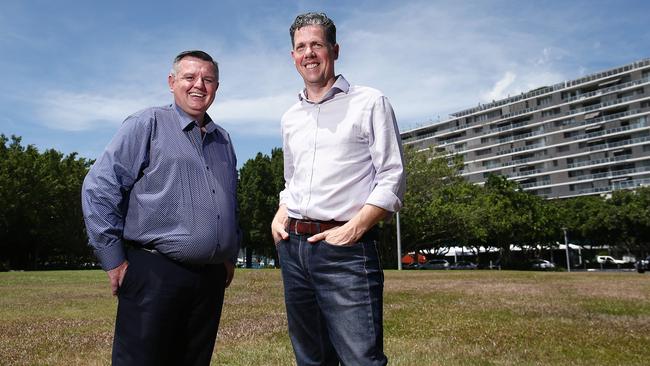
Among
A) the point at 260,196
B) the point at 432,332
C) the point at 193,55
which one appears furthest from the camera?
the point at 260,196

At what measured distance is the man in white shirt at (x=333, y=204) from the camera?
349 cm

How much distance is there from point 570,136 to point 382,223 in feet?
278

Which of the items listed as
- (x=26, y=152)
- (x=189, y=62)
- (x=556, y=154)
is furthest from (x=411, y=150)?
(x=556, y=154)

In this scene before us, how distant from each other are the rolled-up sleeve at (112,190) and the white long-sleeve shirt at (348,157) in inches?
47.4

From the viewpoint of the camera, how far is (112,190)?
363cm

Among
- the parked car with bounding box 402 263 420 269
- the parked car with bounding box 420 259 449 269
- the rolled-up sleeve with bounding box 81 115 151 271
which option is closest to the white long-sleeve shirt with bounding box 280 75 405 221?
the rolled-up sleeve with bounding box 81 115 151 271

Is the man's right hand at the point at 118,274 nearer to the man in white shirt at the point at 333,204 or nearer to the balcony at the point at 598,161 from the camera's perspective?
the man in white shirt at the point at 333,204

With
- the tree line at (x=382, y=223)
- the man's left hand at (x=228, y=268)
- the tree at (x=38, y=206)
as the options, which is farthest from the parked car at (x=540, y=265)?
the man's left hand at (x=228, y=268)

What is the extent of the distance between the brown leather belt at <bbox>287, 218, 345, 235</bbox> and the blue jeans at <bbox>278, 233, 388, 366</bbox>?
5cm

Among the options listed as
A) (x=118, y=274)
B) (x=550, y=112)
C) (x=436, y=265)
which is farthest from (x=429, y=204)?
(x=550, y=112)

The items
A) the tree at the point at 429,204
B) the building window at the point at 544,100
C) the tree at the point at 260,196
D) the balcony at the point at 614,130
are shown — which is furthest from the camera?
the building window at the point at 544,100

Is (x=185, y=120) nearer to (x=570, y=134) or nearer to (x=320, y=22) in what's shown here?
(x=320, y=22)

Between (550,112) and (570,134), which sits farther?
(550,112)

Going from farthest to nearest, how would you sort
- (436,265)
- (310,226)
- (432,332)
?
(436,265) < (432,332) < (310,226)
